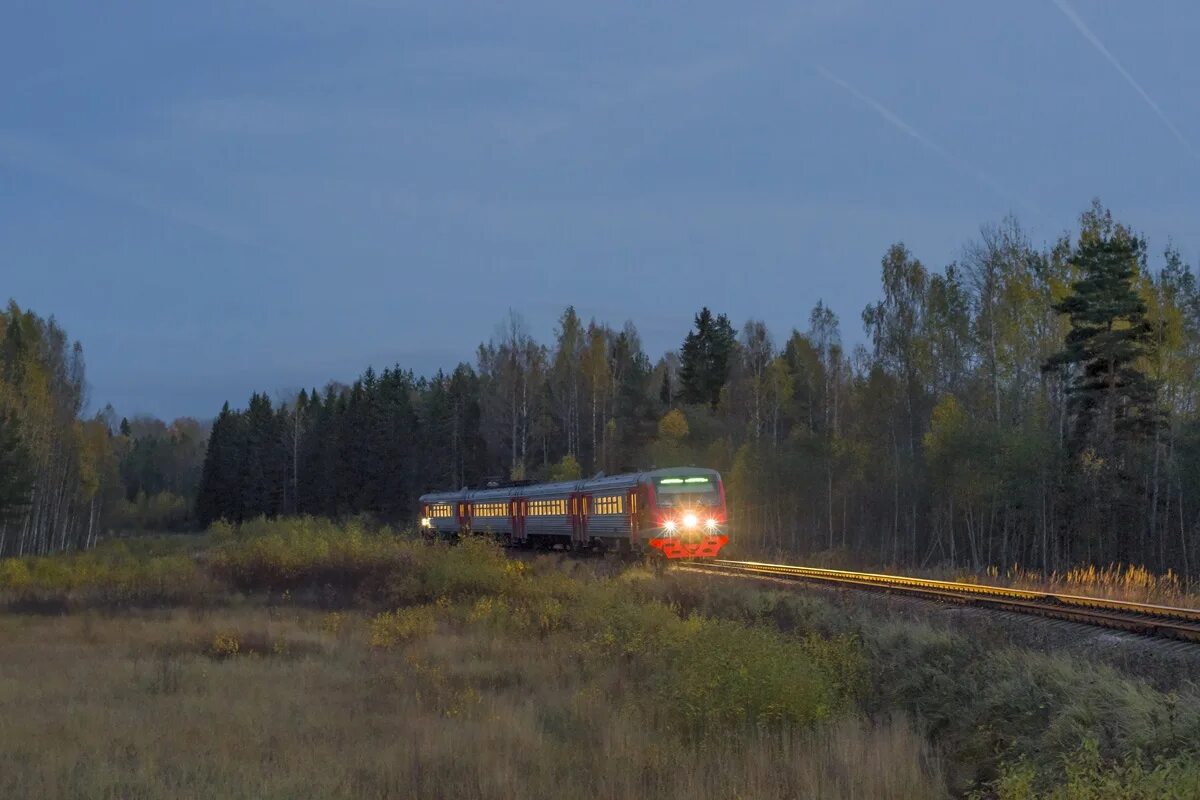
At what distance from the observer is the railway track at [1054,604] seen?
13102mm

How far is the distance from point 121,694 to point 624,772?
331 inches

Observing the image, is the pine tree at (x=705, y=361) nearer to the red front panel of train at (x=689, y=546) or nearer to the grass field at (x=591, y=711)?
the red front panel of train at (x=689, y=546)

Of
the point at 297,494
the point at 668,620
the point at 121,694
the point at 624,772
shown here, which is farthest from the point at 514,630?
the point at 297,494

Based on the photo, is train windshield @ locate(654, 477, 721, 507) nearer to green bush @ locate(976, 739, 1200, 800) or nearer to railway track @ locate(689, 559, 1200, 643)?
railway track @ locate(689, 559, 1200, 643)

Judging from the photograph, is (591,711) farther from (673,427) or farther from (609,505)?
(673,427)

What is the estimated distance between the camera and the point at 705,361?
83812mm

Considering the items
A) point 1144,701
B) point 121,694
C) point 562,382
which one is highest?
point 562,382

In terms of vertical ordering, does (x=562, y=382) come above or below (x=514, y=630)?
above

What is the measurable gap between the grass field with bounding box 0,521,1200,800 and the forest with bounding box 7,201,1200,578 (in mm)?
18869

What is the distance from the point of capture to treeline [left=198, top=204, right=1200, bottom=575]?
3634 centimetres

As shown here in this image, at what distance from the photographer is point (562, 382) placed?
251 feet

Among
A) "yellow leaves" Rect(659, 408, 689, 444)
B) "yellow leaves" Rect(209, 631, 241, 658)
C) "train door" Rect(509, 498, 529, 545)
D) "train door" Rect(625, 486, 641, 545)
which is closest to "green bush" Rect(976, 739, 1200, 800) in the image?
"yellow leaves" Rect(209, 631, 241, 658)

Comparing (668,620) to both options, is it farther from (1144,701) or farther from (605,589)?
(1144,701)

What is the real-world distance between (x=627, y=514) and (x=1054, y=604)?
1608 cm
